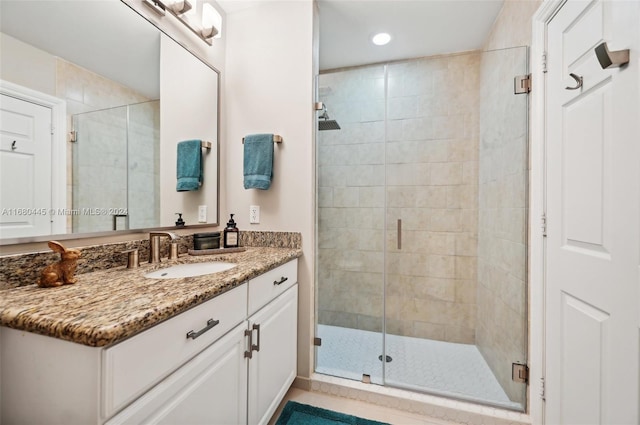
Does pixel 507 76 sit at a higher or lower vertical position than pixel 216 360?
higher

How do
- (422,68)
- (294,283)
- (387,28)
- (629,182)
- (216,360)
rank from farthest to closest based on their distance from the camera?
1. (422,68)
2. (387,28)
3. (294,283)
4. (216,360)
5. (629,182)

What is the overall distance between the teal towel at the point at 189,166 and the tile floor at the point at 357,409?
1417 millimetres

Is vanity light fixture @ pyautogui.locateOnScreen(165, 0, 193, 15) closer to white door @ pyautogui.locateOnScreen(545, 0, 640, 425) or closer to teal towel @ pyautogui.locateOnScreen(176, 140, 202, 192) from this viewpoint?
teal towel @ pyautogui.locateOnScreen(176, 140, 202, 192)

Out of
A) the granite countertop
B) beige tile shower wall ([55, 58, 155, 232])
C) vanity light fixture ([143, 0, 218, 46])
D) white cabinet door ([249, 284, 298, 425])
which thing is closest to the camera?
the granite countertop

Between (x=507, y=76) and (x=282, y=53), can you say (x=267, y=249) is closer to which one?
(x=282, y=53)

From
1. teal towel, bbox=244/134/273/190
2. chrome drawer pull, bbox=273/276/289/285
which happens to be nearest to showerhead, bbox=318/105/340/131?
teal towel, bbox=244/134/273/190

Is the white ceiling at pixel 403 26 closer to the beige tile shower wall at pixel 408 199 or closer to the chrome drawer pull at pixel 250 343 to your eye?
the beige tile shower wall at pixel 408 199

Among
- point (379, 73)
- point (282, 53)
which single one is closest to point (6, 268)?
point (282, 53)

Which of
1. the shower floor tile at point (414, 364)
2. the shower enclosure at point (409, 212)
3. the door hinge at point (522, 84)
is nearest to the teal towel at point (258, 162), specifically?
the shower enclosure at point (409, 212)

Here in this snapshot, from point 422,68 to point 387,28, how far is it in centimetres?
44

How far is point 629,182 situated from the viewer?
2.75 ft

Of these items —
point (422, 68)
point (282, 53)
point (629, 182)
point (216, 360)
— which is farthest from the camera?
point (422, 68)

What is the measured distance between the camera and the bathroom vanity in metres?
0.59

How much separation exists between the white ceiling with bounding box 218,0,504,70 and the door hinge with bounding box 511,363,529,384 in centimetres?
226
